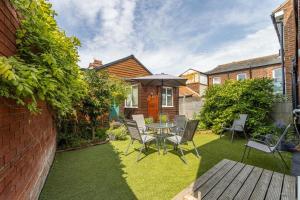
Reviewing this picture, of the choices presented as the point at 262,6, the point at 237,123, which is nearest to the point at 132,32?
the point at 262,6

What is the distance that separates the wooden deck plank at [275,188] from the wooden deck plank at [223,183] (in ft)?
1.36

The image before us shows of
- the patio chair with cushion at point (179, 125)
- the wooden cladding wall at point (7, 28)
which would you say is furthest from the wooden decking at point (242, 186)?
the patio chair with cushion at point (179, 125)

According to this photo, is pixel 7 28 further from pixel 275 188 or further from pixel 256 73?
pixel 256 73

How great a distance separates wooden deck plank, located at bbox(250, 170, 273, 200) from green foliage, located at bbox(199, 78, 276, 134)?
4.61 m

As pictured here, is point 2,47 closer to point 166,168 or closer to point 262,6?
point 166,168

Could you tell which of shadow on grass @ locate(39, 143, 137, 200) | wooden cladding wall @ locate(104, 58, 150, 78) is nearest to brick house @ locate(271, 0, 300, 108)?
shadow on grass @ locate(39, 143, 137, 200)

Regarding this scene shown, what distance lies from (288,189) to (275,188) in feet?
0.41

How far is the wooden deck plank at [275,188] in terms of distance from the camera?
5.87 ft

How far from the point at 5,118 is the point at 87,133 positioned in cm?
548

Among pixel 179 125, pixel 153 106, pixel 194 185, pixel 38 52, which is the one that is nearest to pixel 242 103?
pixel 179 125

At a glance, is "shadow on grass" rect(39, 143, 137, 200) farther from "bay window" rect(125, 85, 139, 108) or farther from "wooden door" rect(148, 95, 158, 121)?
"wooden door" rect(148, 95, 158, 121)

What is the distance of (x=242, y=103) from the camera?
22.6 ft

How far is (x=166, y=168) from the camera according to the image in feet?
12.1

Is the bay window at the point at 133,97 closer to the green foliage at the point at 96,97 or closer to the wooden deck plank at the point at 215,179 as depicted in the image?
the green foliage at the point at 96,97
